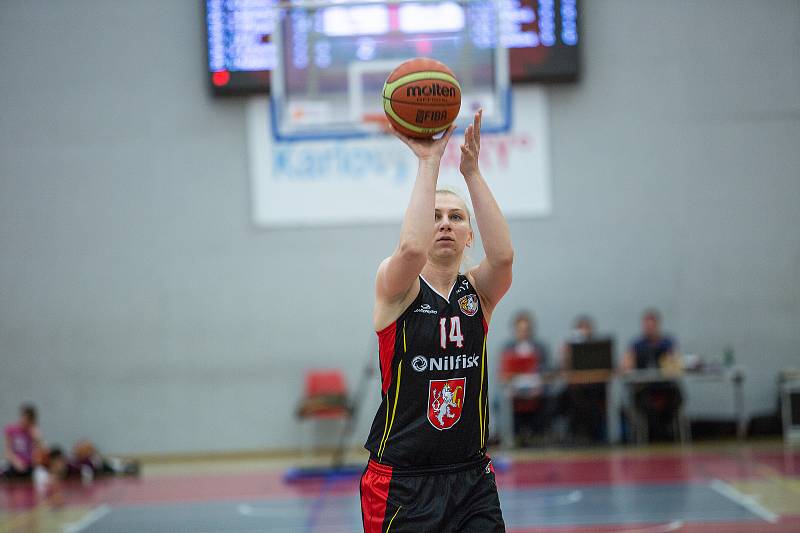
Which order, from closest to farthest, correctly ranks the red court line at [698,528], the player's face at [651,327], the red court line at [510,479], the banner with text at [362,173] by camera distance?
the red court line at [698,528], the red court line at [510,479], the player's face at [651,327], the banner with text at [362,173]

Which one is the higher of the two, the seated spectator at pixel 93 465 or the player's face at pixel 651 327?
the player's face at pixel 651 327

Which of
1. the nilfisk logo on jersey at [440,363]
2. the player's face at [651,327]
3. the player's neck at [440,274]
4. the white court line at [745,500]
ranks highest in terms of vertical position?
the player's neck at [440,274]

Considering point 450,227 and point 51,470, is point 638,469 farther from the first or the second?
point 450,227

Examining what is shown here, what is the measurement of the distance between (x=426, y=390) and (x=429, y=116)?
3.18ft

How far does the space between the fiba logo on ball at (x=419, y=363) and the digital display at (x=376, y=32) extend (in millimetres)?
7695

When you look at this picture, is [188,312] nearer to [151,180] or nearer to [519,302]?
[151,180]

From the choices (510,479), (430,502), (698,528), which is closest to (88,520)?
(510,479)

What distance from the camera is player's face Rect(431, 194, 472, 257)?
11.4ft

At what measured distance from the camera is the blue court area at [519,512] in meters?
7.69

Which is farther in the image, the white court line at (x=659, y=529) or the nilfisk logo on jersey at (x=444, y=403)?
the white court line at (x=659, y=529)

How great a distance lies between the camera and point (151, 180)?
12766mm

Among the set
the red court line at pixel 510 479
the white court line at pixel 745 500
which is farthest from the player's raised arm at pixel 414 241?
the red court line at pixel 510 479

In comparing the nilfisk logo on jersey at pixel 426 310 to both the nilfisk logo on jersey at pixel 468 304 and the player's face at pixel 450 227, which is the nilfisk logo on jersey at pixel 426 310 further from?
the player's face at pixel 450 227

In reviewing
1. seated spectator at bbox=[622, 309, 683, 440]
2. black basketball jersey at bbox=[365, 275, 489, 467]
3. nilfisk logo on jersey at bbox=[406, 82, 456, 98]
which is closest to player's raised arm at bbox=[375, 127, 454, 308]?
black basketball jersey at bbox=[365, 275, 489, 467]
